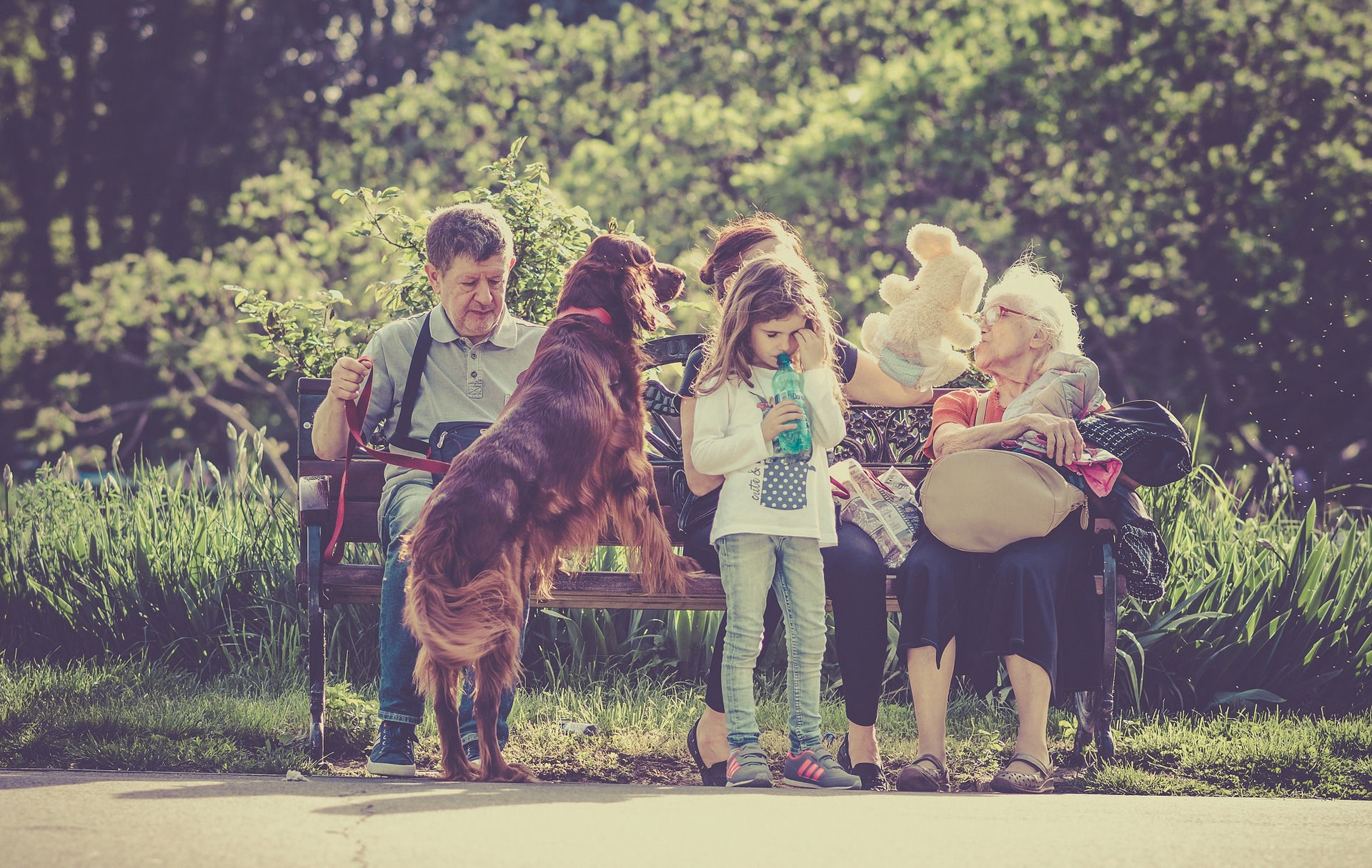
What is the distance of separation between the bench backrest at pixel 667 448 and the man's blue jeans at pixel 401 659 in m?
0.33

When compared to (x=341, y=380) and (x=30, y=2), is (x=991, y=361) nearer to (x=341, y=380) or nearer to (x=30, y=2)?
(x=341, y=380)

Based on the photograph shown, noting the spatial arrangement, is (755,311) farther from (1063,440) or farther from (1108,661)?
(1108,661)

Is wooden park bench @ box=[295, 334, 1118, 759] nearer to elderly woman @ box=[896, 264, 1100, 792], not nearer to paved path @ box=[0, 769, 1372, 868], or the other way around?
elderly woman @ box=[896, 264, 1100, 792]

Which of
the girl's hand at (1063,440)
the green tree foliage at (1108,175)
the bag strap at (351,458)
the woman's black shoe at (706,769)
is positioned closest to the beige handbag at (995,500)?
the girl's hand at (1063,440)

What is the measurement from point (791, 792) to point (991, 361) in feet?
4.79

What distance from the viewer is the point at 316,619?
416cm

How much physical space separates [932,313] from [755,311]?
2.33 feet

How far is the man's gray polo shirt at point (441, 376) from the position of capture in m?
4.27

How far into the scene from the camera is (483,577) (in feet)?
11.6

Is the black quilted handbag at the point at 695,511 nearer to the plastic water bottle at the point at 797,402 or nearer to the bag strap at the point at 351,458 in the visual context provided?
the plastic water bottle at the point at 797,402

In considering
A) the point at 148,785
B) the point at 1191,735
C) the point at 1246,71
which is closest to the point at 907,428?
the point at 1191,735

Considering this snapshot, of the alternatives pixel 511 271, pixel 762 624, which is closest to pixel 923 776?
pixel 762 624

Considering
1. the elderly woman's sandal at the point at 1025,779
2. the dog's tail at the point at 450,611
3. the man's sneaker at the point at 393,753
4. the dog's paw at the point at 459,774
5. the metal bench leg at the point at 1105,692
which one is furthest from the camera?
Result: the metal bench leg at the point at 1105,692

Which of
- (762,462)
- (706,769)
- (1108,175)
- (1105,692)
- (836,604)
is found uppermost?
(1108,175)
